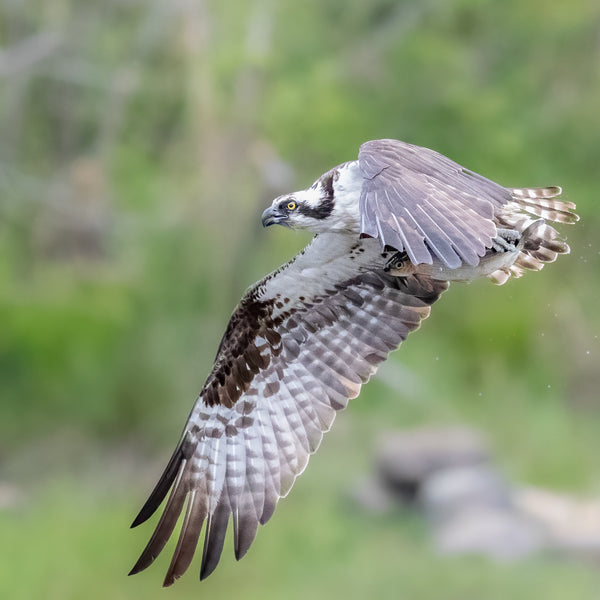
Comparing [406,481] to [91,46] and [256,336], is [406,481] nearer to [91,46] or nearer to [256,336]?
[91,46]

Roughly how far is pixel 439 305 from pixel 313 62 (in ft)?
9.87

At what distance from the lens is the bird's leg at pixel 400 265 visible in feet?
14.2

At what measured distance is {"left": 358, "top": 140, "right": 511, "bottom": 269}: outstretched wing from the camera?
10.7 ft

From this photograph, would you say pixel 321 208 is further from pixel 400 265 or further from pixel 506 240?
pixel 506 240

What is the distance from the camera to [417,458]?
1127 cm

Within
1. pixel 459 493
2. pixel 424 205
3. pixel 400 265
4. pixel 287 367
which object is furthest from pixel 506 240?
pixel 459 493

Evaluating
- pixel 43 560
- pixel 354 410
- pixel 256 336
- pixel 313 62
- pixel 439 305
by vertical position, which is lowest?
pixel 256 336

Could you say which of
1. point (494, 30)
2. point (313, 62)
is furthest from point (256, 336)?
point (494, 30)

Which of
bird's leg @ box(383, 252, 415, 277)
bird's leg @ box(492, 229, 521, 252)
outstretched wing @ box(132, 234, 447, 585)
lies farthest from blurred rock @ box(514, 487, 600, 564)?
bird's leg @ box(492, 229, 521, 252)

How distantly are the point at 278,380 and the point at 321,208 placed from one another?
1.03 m

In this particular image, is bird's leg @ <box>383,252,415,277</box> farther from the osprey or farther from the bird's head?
the bird's head

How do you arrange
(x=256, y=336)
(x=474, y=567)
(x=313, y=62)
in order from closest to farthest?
1. (x=256, y=336)
2. (x=474, y=567)
3. (x=313, y=62)

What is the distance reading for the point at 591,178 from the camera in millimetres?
11500

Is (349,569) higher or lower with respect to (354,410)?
lower
